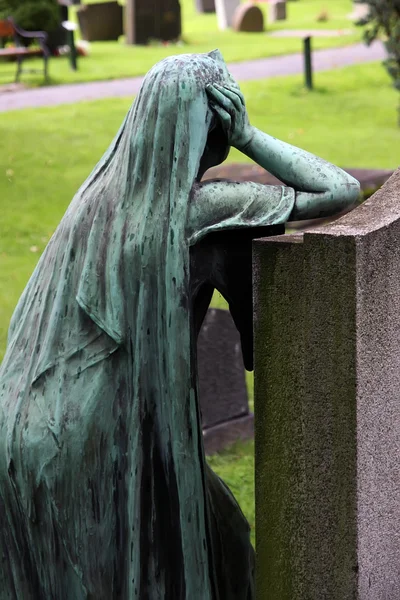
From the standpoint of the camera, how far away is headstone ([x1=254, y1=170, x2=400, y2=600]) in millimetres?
2781

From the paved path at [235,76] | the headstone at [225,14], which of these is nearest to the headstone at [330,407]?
the paved path at [235,76]

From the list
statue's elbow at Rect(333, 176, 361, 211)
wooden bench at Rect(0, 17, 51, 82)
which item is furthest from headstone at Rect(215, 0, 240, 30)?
statue's elbow at Rect(333, 176, 361, 211)

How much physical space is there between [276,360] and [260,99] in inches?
527

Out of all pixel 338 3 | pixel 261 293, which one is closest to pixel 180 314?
pixel 261 293

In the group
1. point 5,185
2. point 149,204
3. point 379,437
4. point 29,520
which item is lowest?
point 5,185

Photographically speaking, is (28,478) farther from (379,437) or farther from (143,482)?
(379,437)

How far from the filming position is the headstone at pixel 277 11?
92.0 ft

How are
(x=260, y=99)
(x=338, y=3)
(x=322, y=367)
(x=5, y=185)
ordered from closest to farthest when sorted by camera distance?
(x=322, y=367), (x=5, y=185), (x=260, y=99), (x=338, y=3)

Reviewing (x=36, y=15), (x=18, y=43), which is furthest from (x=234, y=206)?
(x=36, y=15)

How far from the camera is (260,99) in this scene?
16047 mm

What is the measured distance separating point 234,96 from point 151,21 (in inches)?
805

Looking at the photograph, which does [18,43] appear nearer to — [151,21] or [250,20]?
[151,21]

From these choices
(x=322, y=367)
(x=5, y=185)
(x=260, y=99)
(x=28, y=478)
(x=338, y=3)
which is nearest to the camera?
(x=322, y=367)

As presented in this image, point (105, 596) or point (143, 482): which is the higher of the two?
point (143, 482)
